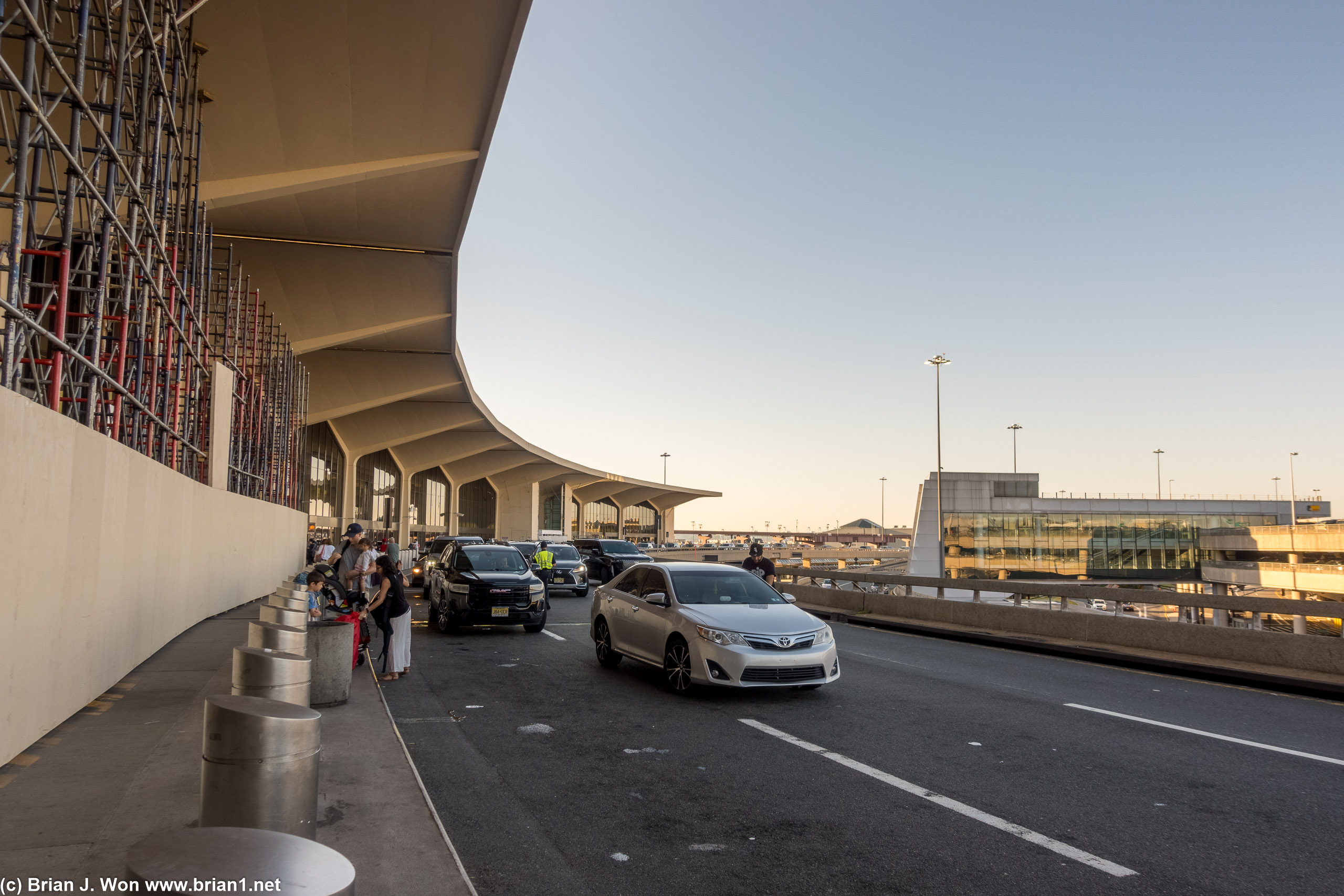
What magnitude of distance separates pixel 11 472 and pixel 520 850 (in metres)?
4.26

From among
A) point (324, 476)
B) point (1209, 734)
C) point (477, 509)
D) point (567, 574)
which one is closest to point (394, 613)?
point (1209, 734)

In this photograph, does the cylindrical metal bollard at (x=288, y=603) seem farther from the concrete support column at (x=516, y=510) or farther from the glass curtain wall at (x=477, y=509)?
the concrete support column at (x=516, y=510)

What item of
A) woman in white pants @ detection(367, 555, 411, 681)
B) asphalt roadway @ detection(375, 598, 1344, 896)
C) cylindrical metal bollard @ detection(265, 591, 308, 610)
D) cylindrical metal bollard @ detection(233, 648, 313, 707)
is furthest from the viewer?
woman in white pants @ detection(367, 555, 411, 681)

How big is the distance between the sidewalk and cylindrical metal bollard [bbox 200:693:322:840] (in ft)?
2.04

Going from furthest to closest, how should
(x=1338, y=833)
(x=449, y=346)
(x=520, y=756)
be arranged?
(x=449, y=346) → (x=520, y=756) → (x=1338, y=833)

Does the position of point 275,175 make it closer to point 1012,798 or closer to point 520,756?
point 520,756

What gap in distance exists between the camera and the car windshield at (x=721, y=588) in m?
11.5

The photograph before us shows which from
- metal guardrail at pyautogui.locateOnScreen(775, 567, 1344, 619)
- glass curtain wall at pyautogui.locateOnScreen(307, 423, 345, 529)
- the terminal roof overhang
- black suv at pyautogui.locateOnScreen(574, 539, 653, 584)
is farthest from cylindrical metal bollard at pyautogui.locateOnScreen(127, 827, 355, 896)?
glass curtain wall at pyautogui.locateOnScreen(307, 423, 345, 529)

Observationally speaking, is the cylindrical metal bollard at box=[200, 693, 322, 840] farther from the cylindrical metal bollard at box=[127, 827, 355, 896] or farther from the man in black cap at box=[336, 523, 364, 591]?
the man in black cap at box=[336, 523, 364, 591]

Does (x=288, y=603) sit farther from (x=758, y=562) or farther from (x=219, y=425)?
(x=219, y=425)

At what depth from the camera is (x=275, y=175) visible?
22.8 m

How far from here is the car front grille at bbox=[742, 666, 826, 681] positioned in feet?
32.8

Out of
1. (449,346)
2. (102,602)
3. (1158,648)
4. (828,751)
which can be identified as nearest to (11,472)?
(102,602)

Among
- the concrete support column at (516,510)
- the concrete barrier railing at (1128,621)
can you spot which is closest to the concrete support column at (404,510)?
the concrete support column at (516,510)
